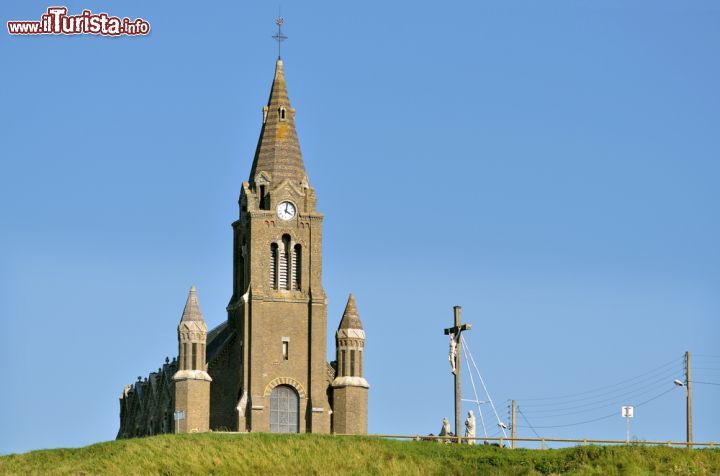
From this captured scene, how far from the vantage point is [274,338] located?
97.9 meters

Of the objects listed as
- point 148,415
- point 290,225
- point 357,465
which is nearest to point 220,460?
point 357,465

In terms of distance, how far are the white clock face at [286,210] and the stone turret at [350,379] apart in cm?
584

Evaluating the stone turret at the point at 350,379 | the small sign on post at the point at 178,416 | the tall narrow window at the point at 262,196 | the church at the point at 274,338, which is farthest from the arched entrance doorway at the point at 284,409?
the tall narrow window at the point at 262,196

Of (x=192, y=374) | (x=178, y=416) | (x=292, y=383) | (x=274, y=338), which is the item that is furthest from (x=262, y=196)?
(x=178, y=416)

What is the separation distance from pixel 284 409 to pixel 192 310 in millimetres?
6468

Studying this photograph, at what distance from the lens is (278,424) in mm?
96750

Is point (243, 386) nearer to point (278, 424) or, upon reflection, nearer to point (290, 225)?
point (278, 424)

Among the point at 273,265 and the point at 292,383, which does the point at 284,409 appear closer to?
the point at 292,383

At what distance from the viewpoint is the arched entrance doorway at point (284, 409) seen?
96688 mm

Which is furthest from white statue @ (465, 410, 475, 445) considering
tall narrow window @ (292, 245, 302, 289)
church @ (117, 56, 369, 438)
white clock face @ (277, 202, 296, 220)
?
white clock face @ (277, 202, 296, 220)

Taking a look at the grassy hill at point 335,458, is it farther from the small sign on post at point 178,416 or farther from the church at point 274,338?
the church at point 274,338

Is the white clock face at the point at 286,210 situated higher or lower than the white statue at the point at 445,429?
higher

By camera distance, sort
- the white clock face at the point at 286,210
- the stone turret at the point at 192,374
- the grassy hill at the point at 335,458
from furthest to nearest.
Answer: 1. the white clock face at the point at 286,210
2. the stone turret at the point at 192,374
3. the grassy hill at the point at 335,458

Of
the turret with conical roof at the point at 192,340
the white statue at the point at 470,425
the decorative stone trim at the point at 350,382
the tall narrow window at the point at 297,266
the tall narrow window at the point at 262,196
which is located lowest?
the white statue at the point at 470,425
